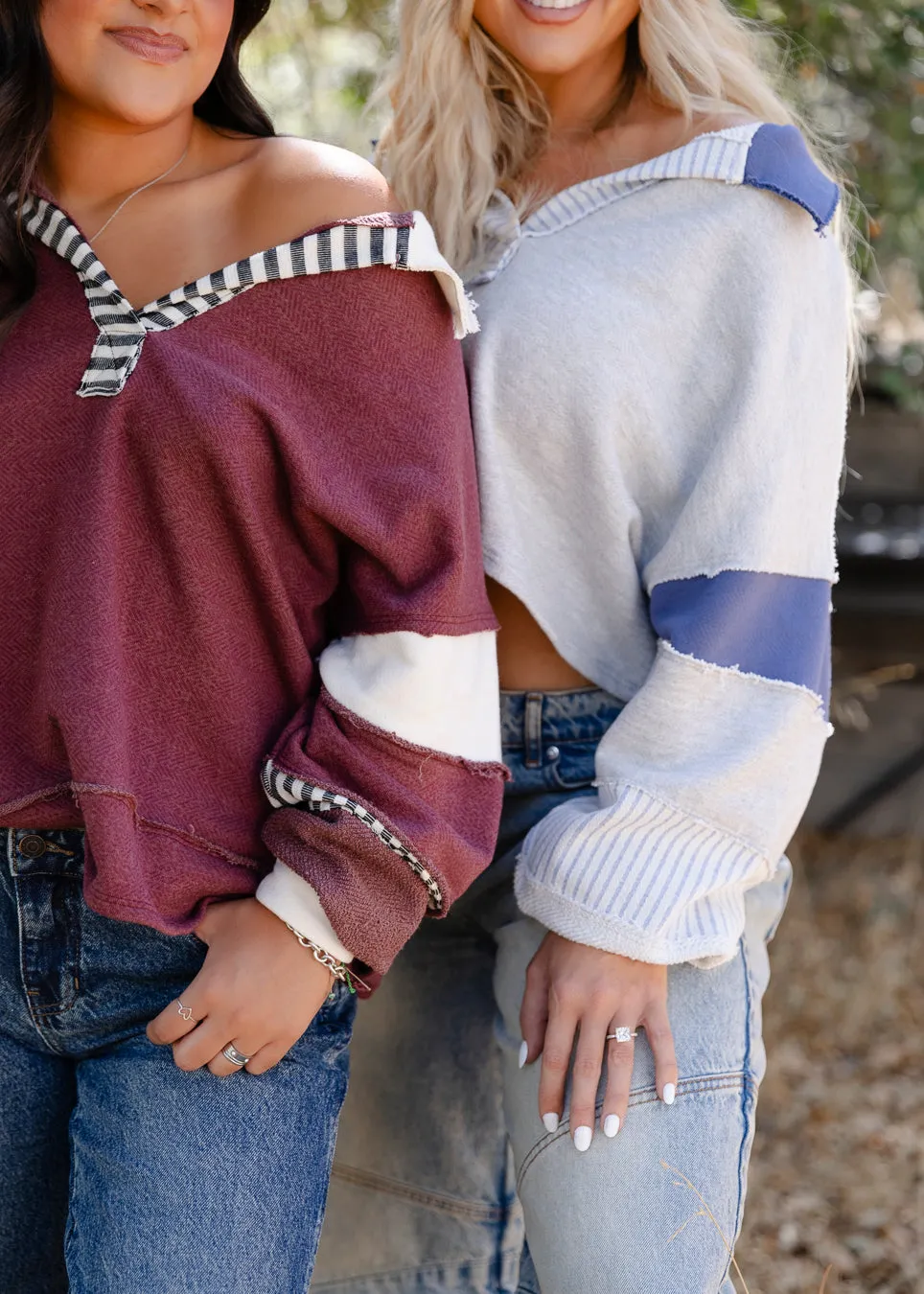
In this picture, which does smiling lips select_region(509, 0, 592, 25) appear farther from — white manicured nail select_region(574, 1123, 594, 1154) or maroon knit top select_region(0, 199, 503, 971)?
white manicured nail select_region(574, 1123, 594, 1154)

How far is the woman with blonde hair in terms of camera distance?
1.66m

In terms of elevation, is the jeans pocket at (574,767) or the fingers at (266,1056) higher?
the jeans pocket at (574,767)

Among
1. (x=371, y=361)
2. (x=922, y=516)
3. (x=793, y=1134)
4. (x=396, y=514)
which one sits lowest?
(x=793, y=1134)

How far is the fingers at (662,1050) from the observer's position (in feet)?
5.40

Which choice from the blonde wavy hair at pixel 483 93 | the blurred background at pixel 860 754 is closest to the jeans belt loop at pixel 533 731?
the blonde wavy hair at pixel 483 93

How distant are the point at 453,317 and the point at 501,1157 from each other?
1.22 meters

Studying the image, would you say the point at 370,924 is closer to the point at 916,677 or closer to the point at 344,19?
the point at 344,19

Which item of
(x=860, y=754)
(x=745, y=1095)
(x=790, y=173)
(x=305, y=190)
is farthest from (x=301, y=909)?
(x=860, y=754)

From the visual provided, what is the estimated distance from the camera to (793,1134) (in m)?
3.42

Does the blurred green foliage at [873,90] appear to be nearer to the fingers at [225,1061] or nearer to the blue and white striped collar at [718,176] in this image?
the blue and white striped collar at [718,176]

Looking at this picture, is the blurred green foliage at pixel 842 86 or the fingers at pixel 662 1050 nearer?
the fingers at pixel 662 1050

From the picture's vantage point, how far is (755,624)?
1.69 meters

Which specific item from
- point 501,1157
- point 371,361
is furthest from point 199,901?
point 501,1157

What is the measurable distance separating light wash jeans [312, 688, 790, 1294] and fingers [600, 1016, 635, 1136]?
19mm
